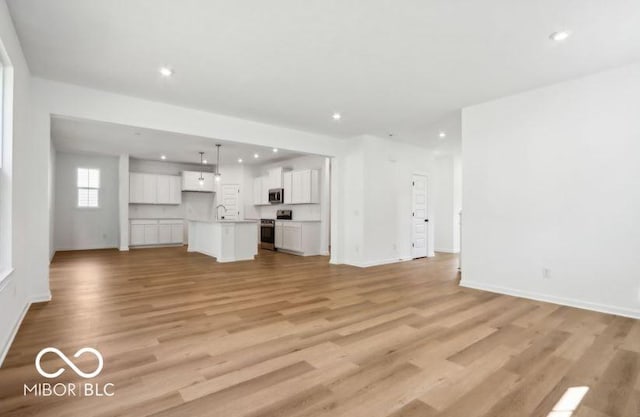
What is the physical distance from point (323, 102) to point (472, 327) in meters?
3.39

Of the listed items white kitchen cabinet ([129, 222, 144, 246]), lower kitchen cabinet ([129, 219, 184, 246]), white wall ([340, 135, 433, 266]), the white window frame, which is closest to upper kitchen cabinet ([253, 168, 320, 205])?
white wall ([340, 135, 433, 266])

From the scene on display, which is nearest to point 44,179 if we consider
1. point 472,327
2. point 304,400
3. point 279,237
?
point 304,400

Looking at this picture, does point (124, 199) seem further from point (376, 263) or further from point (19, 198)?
point (376, 263)

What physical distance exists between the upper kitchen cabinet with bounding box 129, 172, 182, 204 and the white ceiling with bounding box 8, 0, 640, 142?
19.3 feet

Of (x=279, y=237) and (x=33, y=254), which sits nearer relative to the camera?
(x=33, y=254)

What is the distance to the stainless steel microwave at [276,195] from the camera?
9.17 meters

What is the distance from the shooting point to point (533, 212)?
4074 mm

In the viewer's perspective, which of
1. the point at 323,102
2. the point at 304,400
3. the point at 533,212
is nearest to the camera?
the point at 304,400

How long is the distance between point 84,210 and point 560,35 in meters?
10.8

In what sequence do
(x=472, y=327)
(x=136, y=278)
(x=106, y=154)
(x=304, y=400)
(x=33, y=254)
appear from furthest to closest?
(x=106, y=154) < (x=136, y=278) < (x=33, y=254) < (x=472, y=327) < (x=304, y=400)

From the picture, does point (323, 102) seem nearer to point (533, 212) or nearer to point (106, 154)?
point (533, 212)

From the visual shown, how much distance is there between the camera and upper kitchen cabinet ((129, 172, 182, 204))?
927cm

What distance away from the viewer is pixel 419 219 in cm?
768

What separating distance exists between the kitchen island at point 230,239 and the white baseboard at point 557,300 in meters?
4.54
